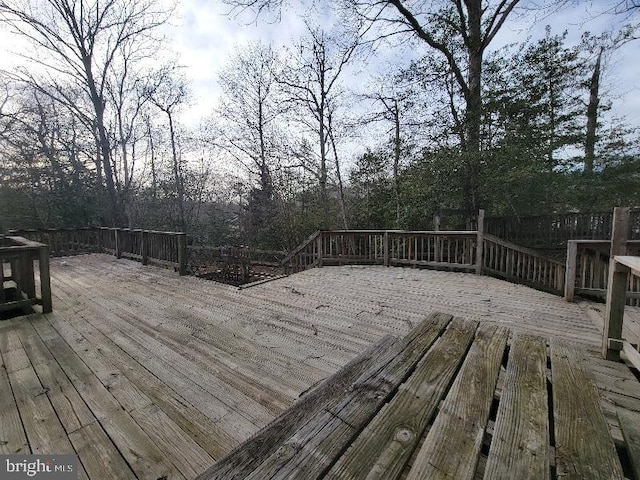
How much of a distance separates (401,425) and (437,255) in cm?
567

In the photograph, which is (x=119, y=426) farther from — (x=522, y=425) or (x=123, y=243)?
(x=123, y=243)

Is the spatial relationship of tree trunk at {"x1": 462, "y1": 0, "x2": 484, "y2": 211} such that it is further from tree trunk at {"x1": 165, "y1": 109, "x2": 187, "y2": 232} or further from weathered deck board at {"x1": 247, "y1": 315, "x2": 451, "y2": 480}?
tree trunk at {"x1": 165, "y1": 109, "x2": 187, "y2": 232}

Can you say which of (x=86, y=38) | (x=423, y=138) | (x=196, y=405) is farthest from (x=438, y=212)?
(x=86, y=38)

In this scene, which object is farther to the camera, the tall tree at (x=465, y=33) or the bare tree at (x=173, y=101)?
the bare tree at (x=173, y=101)

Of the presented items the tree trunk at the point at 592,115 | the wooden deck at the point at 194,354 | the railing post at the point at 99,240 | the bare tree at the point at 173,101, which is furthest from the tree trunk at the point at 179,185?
the tree trunk at the point at 592,115

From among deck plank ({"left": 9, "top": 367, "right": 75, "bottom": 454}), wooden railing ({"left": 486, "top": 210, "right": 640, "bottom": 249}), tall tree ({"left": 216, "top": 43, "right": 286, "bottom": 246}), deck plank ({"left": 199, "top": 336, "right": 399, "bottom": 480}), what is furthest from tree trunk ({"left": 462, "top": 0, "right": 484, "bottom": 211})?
deck plank ({"left": 9, "top": 367, "right": 75, "bottom": 454})

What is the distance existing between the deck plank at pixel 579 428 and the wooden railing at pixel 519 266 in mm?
4873

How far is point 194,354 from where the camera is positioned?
251 cm

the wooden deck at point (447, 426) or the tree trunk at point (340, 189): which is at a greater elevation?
the tree trunk at point (340, 189)

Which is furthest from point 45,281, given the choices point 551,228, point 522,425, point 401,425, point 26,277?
point 551,228

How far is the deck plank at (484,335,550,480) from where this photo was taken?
2.20 ft

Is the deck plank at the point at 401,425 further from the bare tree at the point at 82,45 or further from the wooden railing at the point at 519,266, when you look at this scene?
the bare tree at the point at 82,45

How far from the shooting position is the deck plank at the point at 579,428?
668mm

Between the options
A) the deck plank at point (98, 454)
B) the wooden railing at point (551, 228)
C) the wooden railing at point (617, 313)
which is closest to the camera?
the deck plank at point (98, 454)
